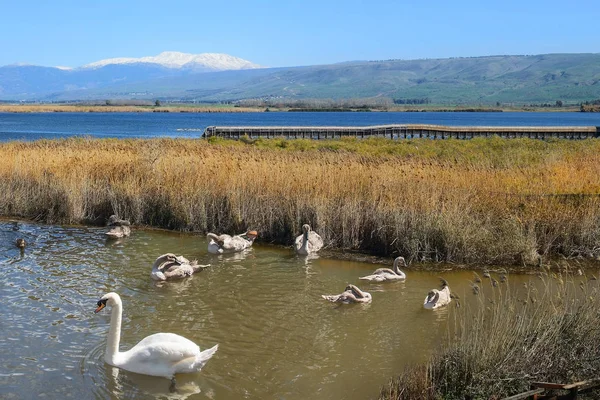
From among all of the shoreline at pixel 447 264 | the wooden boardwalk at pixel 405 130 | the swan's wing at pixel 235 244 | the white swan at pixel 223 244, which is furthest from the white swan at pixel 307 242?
the wooden boardwalk at pixel 405 130

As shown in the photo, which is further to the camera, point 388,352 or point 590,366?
point 388,352

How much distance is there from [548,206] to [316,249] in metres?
6.23

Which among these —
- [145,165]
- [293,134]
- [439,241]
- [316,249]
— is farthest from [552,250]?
[293,134]

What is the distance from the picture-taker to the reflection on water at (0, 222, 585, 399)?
10117 mm

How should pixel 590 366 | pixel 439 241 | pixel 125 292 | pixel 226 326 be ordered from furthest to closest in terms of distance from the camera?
1. pixel 439 241
2. pixel 125 292
3. pixel 226 326
4. pixel 590 366

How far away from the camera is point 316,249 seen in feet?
59.0

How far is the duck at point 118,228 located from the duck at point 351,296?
7835 millimetres

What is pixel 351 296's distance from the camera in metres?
13.5

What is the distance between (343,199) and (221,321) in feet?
24.7

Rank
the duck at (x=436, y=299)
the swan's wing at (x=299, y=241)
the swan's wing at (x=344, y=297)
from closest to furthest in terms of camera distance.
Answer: the duck at (x=436, y=299)
the swan's wing at (x=344, y=297)
the swan's wing at (x=299, y=241)

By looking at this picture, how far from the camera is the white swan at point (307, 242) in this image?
17531mm

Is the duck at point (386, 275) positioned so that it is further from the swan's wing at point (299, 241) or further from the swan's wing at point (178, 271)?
the swan's wing at point (178, 271)

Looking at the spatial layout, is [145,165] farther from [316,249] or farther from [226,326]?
[226,326]

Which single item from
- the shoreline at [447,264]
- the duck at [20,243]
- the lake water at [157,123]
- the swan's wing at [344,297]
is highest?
the duck at [20,243]
